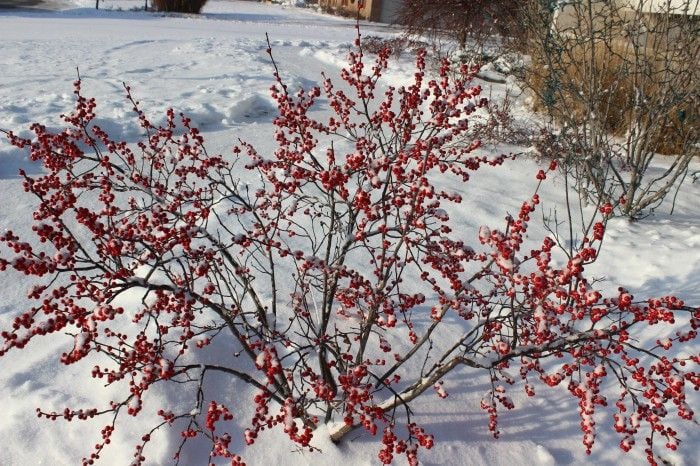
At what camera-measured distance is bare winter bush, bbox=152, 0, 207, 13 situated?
24.9m

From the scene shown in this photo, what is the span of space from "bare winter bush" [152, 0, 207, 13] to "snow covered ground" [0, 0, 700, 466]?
465 inches

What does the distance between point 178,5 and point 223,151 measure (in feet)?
73.5

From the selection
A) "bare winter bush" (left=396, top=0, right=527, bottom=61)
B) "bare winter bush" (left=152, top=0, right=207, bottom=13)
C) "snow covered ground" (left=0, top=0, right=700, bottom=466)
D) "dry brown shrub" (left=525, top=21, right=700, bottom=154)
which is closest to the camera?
"snow covered ground" (left=0, top=0, right=700, bottom=466)

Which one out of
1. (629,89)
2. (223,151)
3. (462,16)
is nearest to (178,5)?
(462,16)

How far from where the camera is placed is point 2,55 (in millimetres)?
10258

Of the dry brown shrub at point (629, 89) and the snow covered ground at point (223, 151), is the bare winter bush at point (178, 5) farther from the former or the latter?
the dry brown shrub at point (629, 89)

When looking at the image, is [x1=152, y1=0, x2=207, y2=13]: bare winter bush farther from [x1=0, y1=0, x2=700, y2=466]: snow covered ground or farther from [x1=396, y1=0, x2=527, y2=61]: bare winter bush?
[x1=396, y1=0, x2=527, y2=61]: bare winter bush

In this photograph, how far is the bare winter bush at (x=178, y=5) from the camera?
2492 cm

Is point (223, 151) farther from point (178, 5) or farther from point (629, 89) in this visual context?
point (178, 5)

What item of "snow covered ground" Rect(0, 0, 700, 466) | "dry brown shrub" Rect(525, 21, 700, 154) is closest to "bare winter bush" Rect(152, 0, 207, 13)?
"snow covered ground" Rect(0, 0, 700, 466)

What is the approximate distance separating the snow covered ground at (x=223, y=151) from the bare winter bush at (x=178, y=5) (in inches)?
465

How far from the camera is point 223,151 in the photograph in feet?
21.4

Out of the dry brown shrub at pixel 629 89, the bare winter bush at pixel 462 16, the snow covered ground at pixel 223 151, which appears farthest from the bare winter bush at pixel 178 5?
the dry brown shrub at pixel 629 89

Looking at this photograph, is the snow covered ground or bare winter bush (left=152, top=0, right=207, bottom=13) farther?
bare winter bush (left=152, top=0, right=207, bottom=13)
